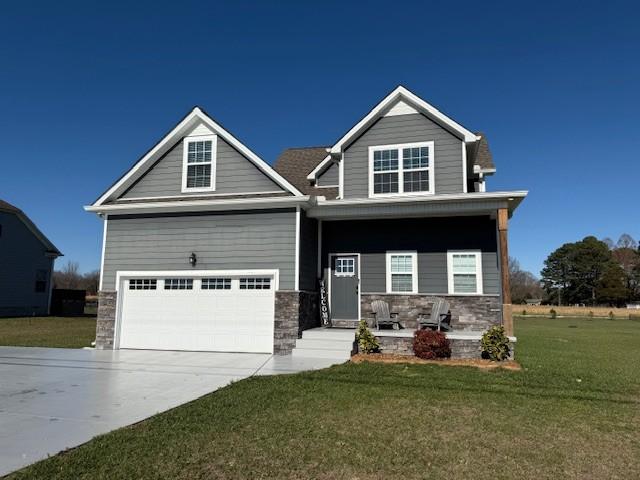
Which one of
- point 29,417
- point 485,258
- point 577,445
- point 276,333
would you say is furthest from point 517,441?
point 485,258

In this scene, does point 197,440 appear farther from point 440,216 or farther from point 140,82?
point 140,82

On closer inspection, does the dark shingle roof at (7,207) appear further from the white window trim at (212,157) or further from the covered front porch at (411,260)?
the covered front porch at (411,260)

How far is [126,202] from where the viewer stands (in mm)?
13055

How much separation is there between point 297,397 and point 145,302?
7542 mm

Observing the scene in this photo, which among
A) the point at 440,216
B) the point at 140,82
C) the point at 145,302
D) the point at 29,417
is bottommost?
the point at 29,417

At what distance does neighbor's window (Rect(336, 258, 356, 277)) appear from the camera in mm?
13367

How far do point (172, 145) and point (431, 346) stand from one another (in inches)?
372

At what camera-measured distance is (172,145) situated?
42.9 ft

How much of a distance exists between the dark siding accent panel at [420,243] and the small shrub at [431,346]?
7.91 feet

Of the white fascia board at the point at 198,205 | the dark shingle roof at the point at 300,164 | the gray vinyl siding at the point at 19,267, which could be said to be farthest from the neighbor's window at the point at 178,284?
the gray vinyl siding at the point at 19,267

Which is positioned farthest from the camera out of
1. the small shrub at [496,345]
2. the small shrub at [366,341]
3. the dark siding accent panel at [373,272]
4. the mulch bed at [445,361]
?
the dark siding accent panel at [373,272]

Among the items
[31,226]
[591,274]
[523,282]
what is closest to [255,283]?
[31,226]

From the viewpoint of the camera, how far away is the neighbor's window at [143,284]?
12.6m

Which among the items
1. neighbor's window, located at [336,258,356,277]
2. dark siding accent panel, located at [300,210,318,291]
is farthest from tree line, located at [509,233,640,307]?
dark siding accent panel, located at [300,210,318,291]
